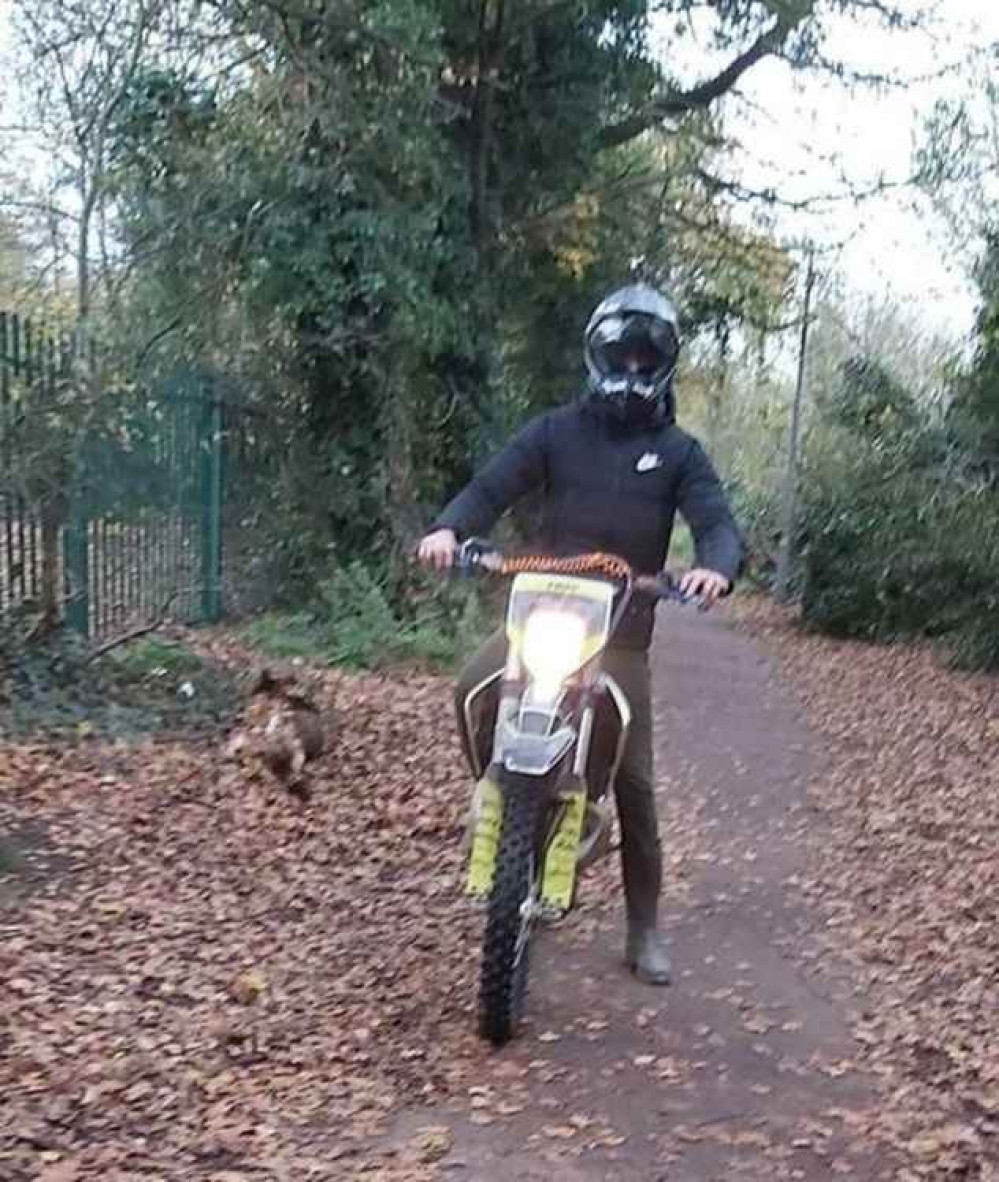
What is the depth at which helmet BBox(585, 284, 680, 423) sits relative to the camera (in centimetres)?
472

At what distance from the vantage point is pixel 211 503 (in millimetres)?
12492

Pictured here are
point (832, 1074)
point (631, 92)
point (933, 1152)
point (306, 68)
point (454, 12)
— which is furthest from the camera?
point (631, 92)

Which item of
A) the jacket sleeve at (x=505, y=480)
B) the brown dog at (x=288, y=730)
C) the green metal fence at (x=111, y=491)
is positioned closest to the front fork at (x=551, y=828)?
the jacket sleeve at (x=505, y=480)

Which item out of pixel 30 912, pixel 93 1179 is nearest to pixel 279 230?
pixel 30 912

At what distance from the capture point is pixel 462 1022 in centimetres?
454

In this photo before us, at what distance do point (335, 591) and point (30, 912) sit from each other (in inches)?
293

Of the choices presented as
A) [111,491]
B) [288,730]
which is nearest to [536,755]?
[288,730]

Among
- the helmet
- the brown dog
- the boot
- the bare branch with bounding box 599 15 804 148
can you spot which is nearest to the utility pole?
the bare branch with bounding box 599 15 804 148

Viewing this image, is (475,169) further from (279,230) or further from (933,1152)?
(933,1152)

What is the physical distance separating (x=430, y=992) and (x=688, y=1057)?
872mm

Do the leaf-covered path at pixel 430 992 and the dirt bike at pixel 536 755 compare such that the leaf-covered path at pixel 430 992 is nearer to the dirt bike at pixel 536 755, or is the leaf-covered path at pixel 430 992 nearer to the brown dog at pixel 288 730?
the brown dog at pixel 288 730

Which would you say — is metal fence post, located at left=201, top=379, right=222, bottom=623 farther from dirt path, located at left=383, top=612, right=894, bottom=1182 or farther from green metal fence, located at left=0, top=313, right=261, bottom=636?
dirt path, located at left=383, top=612, right=894, bottom=1182

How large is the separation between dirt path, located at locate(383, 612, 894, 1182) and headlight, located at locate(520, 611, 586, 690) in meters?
1.09

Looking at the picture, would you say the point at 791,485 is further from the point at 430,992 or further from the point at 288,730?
the point at 430,992
